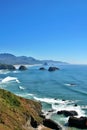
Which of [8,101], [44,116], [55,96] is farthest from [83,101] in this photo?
[8,101]

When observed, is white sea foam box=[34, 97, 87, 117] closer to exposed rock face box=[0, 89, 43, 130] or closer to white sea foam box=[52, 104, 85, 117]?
white sea foam box=[52, 104, 85, 117]

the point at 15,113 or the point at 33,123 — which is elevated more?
the point at 15,113

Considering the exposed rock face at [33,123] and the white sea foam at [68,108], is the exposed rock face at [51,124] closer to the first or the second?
the exposed rock face at [33,123]

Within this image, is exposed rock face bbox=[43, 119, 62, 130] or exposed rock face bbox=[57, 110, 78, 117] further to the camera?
exposed rock face bbox=[57, 110, 78, 117]

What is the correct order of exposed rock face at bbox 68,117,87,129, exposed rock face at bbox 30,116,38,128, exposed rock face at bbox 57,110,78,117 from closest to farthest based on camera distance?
exposed rock face at bbox 30,116,38,128 → exposed rock face at bbox 68,117,87,129 → exposed rock face at bbox 57,110,78,117

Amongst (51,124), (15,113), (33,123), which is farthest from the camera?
(51,124)

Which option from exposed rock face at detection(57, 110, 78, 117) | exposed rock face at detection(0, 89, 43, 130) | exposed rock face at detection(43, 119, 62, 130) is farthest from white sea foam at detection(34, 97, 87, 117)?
exposed rock face at detection(43, 119, 62, 130)

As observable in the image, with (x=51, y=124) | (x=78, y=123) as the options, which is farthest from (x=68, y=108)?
(x=51, y=124)

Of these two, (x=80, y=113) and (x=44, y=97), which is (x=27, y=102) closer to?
(x=80, y=113)

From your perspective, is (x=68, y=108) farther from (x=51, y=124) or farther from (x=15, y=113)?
(x=15, y=113)
